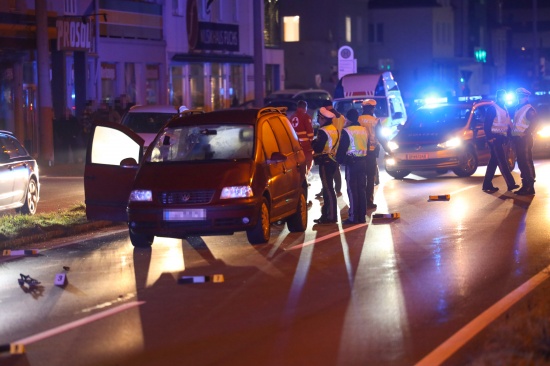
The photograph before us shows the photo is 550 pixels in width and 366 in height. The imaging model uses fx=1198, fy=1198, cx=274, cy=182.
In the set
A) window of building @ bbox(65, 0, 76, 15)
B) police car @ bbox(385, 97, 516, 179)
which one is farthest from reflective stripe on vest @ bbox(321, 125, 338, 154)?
window of building @ bbox(65, 0, 76, 15)

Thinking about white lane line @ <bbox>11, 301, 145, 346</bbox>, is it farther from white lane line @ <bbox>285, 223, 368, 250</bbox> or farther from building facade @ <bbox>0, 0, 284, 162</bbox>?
building facade @ <bbox>0, 0, 284, 162</bbox>

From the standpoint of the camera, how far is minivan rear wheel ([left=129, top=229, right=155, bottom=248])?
14.8m

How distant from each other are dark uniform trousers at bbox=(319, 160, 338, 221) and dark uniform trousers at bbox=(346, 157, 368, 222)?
0.26 m

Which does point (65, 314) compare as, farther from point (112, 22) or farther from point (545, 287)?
point (112, 22)

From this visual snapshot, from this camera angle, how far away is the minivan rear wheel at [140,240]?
14.8m

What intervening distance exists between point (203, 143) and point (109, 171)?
1.60 m

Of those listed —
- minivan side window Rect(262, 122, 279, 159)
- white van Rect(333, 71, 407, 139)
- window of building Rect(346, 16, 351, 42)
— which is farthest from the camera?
window of building Rect(346, 16, 351, 42)

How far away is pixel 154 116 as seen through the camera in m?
27.0

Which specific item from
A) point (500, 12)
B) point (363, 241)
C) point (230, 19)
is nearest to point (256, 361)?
point (363, 241)

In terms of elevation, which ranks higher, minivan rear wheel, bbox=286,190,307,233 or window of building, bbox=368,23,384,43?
window of building, bbox=368,23,384,43

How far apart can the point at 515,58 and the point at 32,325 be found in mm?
101144

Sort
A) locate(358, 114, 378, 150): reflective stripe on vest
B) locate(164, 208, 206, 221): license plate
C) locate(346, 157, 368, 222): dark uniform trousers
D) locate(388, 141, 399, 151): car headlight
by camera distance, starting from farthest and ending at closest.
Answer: locate(388, 141, 399, 151): car headlight
locate(358, 114, 378, 150): reflective stripe on vest
locate(346, 157, 368, 222): dark uniform trousers
locate(164, 208, 206, 221): license plate

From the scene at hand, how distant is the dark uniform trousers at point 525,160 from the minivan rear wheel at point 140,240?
8.54m

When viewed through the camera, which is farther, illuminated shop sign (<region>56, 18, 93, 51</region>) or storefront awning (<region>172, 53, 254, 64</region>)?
storefront awning (<region>172, 53, 254, 64</region>)
